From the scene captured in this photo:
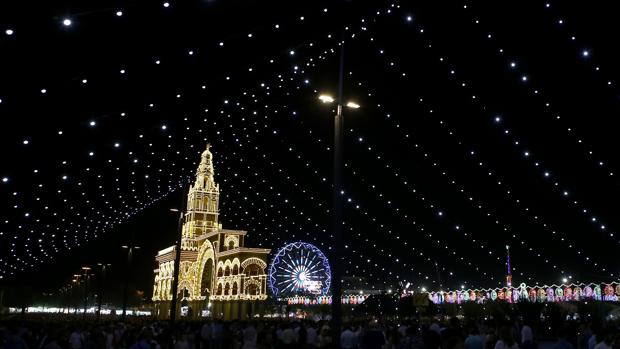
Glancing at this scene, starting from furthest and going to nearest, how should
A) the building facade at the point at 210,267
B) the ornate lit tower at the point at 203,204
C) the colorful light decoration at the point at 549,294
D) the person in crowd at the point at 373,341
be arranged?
the ornate lit tower at the point at 203,204 < the building facade at the point at 210,267 < the colorful light decoration at the point at 549,294 < the person in crowd at the point at 373,341

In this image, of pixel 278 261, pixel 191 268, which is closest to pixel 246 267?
pixel 278 261

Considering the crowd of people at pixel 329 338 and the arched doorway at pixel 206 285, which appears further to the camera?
the arched doorway at pixel 206 285

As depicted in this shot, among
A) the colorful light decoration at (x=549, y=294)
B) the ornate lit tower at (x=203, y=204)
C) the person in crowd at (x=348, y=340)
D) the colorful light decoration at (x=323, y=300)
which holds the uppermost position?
the ornate lit tower at (x=203, y=204)

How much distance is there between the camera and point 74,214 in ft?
144

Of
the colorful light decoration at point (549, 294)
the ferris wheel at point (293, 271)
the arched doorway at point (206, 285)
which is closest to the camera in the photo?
the colorful light decoration at point (549, 294)

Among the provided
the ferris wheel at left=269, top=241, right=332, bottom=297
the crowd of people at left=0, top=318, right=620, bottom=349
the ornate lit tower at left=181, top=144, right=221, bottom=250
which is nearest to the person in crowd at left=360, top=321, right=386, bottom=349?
the crowd of people at left=0, top=318, right=620, bottom=349

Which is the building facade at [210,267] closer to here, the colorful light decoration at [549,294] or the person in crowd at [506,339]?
the colorful light decoration at [549,294]

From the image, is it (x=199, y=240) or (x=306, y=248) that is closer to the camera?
(x=306, y=248)

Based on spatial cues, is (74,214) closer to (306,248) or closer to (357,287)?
(306,248)

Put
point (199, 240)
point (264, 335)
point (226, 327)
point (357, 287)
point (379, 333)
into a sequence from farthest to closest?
point (357, 287), point (199, 240), point (226, 327), point (264, 335), point (379, 333)

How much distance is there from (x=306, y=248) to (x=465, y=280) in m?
29.7

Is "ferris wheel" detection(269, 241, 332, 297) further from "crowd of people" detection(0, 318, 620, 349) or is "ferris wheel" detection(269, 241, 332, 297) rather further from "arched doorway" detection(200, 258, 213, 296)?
"crowd of people" detection(0, 318, 620, 349)

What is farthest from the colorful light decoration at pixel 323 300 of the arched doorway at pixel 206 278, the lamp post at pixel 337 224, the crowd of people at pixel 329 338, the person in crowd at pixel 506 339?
the person in crowd at pixel 506 339

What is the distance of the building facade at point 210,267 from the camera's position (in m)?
63.8
